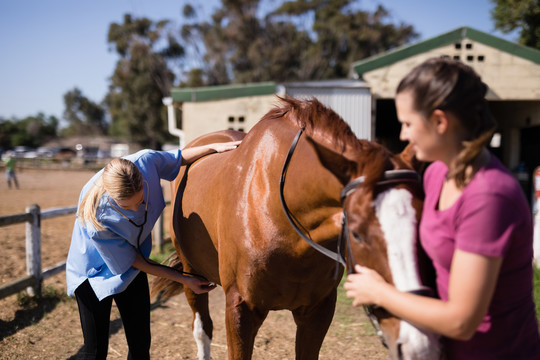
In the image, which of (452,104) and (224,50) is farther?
(224,50)

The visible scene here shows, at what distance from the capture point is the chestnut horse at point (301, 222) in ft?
4.49

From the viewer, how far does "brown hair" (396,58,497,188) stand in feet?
3.93

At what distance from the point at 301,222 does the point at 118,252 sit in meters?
1.09

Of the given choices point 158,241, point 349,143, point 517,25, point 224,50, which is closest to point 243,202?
point 349,143

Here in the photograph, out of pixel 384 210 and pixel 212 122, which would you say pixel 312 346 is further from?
pixel 212 122

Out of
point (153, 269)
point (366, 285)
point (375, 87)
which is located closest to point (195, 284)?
point (153, 269)

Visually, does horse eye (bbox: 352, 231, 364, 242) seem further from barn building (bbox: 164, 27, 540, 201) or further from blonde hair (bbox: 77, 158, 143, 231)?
barn building (bbox: 164, 27, 540, 201)

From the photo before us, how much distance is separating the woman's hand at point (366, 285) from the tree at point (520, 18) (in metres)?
13.9

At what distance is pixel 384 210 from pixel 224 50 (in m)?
37.0

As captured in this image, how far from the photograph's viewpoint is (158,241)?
7.42 metres

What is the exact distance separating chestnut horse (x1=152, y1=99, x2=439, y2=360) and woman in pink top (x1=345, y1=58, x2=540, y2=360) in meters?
0.08

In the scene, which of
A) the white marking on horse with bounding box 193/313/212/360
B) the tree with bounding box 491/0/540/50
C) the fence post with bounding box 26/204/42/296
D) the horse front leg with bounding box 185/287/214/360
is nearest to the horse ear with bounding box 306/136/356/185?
the horse front leg with bounding box 185/287/214/360

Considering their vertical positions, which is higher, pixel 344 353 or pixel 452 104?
pixel 452 104

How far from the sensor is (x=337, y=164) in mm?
1620
